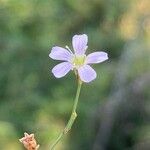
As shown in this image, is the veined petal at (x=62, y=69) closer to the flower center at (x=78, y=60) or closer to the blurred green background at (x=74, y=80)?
the flower center at (x=78, y=60)

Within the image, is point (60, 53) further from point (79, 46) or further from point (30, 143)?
point (30, 143)

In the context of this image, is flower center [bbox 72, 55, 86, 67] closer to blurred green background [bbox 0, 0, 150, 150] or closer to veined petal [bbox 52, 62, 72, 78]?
veined petal [bbox 52, 62, 72, 78]

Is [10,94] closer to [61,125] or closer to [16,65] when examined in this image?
[16,65]

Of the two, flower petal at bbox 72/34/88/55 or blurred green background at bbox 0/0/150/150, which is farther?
blurred green background at bbox 0/0/150/150

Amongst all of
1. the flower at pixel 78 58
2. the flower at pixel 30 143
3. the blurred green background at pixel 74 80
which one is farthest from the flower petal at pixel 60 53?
the blurred green background at pixel 74 80

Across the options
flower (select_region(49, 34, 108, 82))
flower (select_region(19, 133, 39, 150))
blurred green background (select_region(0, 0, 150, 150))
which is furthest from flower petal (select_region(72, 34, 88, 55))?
blurred green background (select_region(0, 0, 150, 150))

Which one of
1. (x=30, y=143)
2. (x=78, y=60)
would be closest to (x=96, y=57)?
(x=78, y=60)
